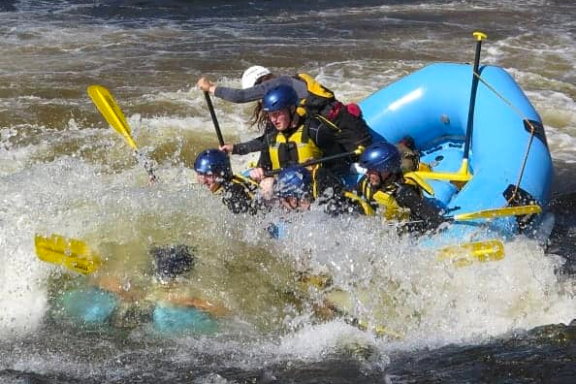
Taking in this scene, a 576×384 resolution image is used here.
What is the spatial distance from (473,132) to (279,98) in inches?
65.8

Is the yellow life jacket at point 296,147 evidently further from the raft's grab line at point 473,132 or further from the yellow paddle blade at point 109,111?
the yellow paddle blade at point 109,111

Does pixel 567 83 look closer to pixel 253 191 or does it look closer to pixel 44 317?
pixel 253 191

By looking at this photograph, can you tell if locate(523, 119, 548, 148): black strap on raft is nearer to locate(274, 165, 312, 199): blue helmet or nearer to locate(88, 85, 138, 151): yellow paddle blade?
locate(274, 165, 312, 199): blue helmet

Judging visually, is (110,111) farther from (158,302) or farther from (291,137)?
(158,302)

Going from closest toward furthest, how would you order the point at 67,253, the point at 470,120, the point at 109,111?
the point at 67,253, the point at 470,120, the point at 109,111

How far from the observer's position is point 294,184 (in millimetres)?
4723

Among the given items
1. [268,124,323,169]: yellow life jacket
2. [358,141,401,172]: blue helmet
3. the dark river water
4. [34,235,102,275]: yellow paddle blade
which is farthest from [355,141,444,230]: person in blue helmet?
[34,235,102,275]: yellow paddle blade

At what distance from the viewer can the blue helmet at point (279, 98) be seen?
16.1ft

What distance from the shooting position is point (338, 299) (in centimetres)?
471

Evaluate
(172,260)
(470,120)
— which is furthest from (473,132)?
(172,260)

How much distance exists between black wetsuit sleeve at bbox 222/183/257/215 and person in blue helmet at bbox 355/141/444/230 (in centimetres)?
69

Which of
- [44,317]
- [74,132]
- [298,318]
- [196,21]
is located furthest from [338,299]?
[196,21]

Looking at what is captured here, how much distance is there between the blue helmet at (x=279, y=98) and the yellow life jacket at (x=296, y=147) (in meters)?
0.25

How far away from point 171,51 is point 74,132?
3.66 meters
